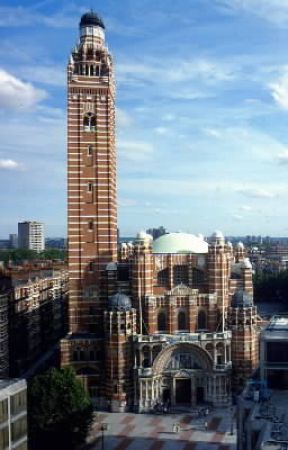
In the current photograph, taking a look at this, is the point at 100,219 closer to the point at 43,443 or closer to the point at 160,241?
the point at 160,241

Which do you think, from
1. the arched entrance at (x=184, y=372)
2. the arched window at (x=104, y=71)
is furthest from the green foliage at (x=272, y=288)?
the arched window at (x=104, y=71)

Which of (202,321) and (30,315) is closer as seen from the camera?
(202,321)

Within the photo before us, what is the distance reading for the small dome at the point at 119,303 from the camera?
75.2 metres

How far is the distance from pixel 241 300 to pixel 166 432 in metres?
20.1

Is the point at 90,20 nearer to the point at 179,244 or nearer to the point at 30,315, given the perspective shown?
the point at 179,244

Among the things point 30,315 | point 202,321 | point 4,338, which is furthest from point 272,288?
point 4,338

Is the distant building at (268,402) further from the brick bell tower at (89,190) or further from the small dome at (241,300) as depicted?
the brick bell tower at (89,190)

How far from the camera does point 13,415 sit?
42562 millimetres

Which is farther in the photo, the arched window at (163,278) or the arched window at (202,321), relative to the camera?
the arched window at (163,278)

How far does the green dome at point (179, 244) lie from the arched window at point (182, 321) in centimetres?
906

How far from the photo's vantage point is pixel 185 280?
267ft

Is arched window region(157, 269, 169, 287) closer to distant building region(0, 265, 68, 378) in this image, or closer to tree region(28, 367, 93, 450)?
distant building region(0, 265, 68, 378)

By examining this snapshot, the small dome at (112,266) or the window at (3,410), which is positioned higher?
the small dome at (112,266)

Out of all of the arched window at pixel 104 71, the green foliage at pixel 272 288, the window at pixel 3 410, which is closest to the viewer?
the window at pixel 3 410
